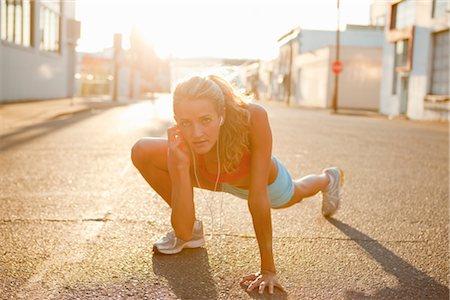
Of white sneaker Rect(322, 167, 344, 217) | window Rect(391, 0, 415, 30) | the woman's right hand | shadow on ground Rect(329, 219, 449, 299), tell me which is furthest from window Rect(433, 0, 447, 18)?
the woman's right hand

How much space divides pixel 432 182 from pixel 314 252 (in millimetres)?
3736

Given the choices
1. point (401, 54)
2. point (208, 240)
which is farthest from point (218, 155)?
point (401, 54)

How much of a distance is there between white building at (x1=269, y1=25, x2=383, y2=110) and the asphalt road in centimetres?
3847

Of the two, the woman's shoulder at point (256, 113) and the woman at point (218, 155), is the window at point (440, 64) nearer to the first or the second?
the woman at point (218, 155)

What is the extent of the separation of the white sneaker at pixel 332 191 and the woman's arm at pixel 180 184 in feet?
4.86

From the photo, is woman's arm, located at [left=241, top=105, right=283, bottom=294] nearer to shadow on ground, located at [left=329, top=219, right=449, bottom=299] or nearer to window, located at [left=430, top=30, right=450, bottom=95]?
shadow on ground, located at [left=329, top=219, right=449, bottom=299]

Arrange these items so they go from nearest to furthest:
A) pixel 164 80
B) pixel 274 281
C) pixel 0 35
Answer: pixel 274 281 → pixel 0 35 → pixel 164 80

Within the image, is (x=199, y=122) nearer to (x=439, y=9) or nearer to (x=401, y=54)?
(x=439, y=9)

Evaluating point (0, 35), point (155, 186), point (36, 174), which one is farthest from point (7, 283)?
point (0, 35)

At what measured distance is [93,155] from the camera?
27.4 feet

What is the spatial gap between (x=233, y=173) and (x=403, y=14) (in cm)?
2833

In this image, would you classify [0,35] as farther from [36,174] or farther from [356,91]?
[356,91]

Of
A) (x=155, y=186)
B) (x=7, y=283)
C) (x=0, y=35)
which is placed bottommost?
(x=7, y=283)

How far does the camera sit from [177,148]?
3.01 metres
